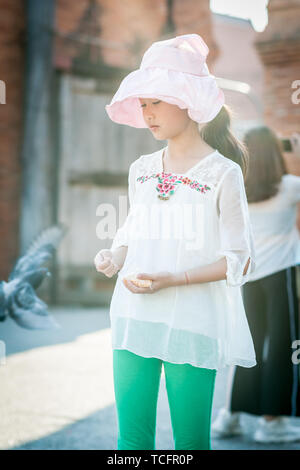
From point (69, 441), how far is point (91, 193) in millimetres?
5367

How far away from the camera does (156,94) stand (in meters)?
1.88

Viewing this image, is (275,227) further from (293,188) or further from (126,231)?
(126,231)

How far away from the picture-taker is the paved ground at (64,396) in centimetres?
333

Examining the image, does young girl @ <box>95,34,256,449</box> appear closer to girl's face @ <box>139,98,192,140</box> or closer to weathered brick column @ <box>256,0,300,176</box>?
girl's face @ <box>139,98,192,140</box>

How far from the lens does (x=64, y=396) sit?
4152 millimetres

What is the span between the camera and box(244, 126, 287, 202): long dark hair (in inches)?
135

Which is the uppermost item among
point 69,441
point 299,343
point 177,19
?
point 177,19

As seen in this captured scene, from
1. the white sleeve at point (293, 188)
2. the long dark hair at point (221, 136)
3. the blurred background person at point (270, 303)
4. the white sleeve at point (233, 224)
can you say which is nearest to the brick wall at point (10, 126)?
the blurred background person at point (270, 303)

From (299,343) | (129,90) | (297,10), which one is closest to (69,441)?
(299,343)

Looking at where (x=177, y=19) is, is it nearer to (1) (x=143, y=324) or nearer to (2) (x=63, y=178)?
(2) (x=63, y=178)

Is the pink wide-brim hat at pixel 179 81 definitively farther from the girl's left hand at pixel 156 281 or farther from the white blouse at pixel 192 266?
Answer: the girl's left hand at pixel 156 281

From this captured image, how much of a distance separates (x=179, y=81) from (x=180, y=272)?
596 mm

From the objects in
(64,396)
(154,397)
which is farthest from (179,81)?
(64,396)

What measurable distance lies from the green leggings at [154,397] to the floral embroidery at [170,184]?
51 centimetres
